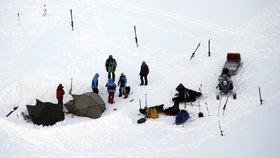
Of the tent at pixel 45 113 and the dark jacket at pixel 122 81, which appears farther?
the dark jacket at pixel 122 81

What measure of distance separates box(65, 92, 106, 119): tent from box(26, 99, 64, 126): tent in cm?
66

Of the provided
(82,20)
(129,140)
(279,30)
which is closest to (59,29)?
(82,20)

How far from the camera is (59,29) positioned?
27.5m

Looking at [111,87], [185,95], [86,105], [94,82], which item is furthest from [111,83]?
[185,95]

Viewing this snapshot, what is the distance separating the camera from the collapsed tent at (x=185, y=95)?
768 inches

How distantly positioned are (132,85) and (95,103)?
11.0 ft

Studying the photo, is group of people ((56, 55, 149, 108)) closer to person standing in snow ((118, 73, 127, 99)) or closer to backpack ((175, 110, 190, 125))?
person standing in snow ((118, 73, 127, 99))

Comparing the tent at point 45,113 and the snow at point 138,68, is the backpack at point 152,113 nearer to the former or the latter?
the snow at point 138,68

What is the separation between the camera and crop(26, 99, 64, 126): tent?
1842cm

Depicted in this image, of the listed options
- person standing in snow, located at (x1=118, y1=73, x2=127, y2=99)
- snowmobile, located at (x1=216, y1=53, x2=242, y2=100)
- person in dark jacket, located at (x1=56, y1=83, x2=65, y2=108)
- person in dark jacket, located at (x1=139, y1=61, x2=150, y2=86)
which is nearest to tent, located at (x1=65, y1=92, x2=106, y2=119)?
person in dark jacket, located at (x1=56, y1=83, x2=65, y2=108)

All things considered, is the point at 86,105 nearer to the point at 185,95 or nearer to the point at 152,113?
the point at 152,113

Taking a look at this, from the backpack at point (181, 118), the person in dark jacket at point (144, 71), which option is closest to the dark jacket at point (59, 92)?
the person in dark jacket at point (144, 71)

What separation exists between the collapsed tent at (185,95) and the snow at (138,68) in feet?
1.64

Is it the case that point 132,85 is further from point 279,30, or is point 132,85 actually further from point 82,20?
point 279,30
